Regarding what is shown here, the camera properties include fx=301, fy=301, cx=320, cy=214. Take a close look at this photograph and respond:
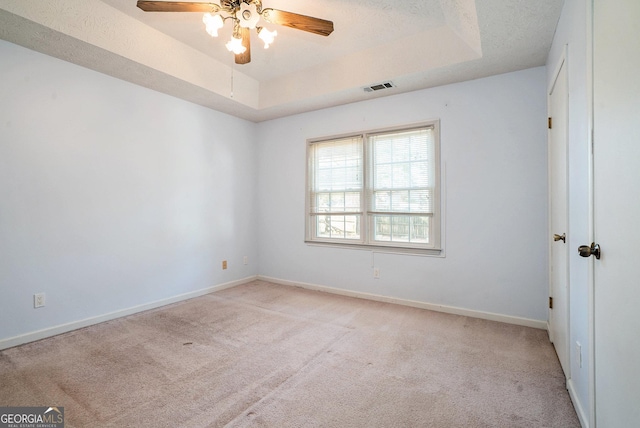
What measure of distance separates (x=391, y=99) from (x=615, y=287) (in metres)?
3.20

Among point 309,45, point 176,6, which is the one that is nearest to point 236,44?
point 176,6

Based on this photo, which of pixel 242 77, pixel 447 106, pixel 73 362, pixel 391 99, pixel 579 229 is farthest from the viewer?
pixel 242 77

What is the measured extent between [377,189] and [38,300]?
3712 millimetres

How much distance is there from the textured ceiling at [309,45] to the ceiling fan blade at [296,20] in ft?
1.71

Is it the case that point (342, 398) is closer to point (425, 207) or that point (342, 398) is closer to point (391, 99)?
point (425, 207)

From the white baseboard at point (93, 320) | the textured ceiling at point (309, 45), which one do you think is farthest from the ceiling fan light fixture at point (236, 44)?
the white baseboard at point (93, 320)

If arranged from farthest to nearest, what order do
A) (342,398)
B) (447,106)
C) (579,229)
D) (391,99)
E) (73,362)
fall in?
(391,99), (447,106), (73,362), (342,398), (579,229)

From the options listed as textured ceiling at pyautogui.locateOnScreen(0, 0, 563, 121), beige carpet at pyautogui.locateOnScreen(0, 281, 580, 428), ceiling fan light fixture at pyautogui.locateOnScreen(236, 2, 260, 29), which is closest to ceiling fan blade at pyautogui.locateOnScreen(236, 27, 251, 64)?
ceiling fan light fixture at pyautogui.locateOnScreen(236, 2, 260, 29)

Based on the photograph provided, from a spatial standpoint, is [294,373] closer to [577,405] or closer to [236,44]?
[577,405]

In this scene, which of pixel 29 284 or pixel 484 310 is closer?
pixel 29 284

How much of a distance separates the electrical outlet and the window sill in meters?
2.96

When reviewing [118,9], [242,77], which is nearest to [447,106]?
[242,77]

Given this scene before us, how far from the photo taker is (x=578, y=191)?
5.69ft

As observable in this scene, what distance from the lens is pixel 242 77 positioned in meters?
4.09
